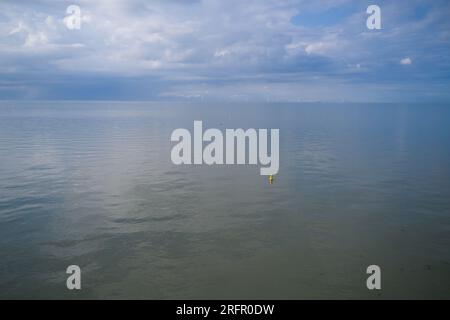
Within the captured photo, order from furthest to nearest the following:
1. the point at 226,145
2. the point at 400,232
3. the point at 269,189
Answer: the point at 226,145, the point at 269,189, the point at 400,232

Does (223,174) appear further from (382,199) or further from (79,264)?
(79,264)

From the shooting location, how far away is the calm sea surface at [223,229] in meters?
17.5

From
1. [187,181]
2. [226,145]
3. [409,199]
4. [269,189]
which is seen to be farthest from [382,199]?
[226,145]

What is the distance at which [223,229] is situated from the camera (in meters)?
24.3

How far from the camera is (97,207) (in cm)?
2833

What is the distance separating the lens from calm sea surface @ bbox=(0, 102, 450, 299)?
17.5 meters

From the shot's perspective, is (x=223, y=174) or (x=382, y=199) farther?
(x=223, y=174)

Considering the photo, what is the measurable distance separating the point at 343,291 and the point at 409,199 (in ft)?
57.2

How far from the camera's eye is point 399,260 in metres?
19.8
